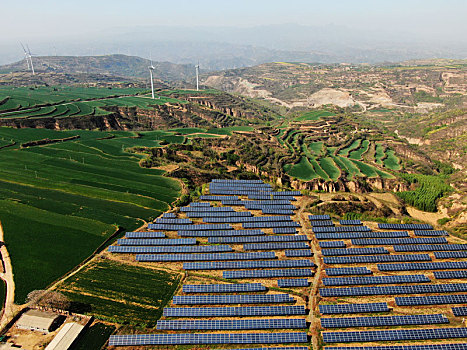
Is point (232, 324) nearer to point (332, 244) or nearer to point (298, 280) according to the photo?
point (298, 280)

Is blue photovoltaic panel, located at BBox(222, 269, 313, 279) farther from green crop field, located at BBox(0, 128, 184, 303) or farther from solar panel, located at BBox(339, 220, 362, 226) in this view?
green crop field, located at BBox(0, 128, 184, 303)

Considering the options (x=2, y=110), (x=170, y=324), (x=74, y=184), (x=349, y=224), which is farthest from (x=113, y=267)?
(x=2, y=110)

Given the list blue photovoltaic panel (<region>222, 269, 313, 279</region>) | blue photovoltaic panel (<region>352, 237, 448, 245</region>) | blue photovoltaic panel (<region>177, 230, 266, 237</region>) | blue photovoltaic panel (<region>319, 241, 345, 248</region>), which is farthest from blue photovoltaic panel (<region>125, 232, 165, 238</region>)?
blue photovoltaic panel (<region>352, 237, 448, 245</region>)

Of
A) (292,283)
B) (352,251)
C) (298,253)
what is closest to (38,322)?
(292,283)

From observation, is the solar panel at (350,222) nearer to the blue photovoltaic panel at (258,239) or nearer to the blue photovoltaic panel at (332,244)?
the blue photovoltaic panel at (332,244)

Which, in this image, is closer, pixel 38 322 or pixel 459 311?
pixel 38 322

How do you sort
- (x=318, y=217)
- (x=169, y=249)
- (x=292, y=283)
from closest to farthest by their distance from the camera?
(x=292, y=283), (x=169, y=249), (x=318, y=217)

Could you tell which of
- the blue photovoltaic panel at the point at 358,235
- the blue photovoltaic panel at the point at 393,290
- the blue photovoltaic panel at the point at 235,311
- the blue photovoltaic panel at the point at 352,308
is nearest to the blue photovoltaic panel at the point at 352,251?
the blue photovoltaic panel at the point at 358,235
